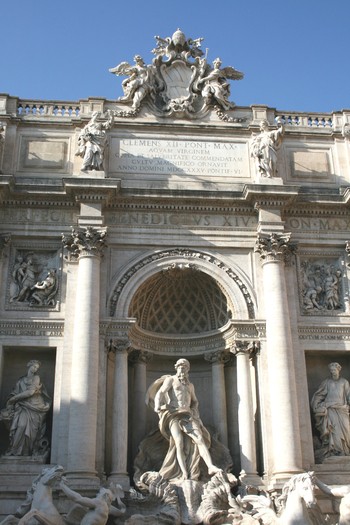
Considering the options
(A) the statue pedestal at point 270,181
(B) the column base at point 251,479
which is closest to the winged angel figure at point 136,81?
(A) the statue pedestal at point 270,181

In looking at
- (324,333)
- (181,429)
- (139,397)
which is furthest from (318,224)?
(181,429)

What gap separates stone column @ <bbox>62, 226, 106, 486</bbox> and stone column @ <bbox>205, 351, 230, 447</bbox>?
3.44 m

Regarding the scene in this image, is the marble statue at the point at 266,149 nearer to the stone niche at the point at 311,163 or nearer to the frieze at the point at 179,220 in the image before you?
the stone niche at the point at 311,163

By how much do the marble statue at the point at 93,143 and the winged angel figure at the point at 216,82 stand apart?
3.23 m

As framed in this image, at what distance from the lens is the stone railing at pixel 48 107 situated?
21.8m

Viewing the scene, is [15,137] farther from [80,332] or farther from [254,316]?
[254,316]

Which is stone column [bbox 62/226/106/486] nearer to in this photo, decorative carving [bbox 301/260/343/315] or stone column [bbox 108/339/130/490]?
stone column [bbox 108/339/130/490]

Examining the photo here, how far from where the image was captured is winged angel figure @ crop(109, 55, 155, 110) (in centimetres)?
2172

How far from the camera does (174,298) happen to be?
20.9 m

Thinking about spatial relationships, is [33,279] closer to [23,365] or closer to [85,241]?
[85,241]

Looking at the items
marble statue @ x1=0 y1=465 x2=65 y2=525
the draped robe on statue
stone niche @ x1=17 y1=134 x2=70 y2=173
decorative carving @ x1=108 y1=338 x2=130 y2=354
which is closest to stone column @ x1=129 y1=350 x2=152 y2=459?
decorative carving @ x1=108 y1=338 x2=130 y2=354

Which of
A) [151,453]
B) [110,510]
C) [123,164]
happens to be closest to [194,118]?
[123,164]

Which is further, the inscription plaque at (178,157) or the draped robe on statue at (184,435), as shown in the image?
the inscription plaque at (178,157)

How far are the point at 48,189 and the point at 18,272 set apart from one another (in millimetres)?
2419
